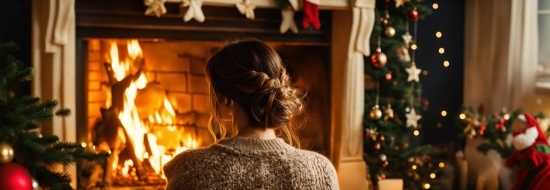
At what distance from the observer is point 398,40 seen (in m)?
4.35

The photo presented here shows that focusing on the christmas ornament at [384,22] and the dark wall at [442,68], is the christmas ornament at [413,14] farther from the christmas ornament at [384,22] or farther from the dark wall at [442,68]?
the dark wall at [442,68]

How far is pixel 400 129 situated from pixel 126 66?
1.54 m

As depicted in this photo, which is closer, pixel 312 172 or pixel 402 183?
pixel 312 172

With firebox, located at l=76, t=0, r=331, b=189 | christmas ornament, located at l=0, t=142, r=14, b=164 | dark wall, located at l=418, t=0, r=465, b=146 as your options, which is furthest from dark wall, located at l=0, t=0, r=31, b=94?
dark wall, located at l=418, t=0, r=465, b=146

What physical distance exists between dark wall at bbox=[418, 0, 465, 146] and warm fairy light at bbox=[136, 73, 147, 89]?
1650mm

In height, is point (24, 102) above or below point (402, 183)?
above

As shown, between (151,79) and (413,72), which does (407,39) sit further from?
(151,79)

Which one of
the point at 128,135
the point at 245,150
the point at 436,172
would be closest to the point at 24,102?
the point at 128,135

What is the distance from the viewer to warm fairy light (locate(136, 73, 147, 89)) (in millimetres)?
4023

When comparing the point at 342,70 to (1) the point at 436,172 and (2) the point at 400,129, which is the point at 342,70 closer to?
(2) the point at 400,129

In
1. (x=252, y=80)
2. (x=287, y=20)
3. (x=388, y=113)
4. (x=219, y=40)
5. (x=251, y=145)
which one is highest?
(x=287, y=20)

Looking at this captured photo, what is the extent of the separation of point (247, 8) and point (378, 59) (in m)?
0.81

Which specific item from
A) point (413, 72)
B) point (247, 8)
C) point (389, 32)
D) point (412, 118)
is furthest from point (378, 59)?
point (247, 8)

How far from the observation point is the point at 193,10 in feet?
12.2
